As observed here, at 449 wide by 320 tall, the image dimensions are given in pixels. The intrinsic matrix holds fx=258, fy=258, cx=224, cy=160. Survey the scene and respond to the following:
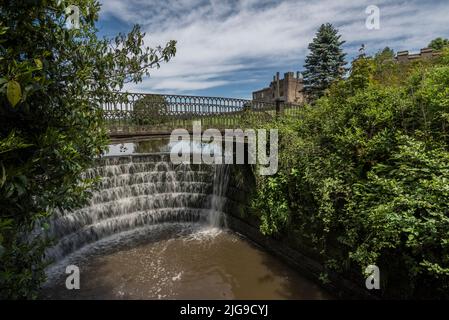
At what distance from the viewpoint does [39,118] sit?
8.34 feet

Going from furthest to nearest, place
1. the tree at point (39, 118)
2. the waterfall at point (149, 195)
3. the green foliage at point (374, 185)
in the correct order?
the waterfall at point (149, 195)
the green foliage at point (374, 185)
the tree at point (39, 118)

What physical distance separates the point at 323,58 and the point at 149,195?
19.1 metres

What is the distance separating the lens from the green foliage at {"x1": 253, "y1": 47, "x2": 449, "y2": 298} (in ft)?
12.9

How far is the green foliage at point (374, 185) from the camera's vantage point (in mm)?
3920

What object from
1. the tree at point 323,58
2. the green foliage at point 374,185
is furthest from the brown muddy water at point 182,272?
the tree at point 323,58

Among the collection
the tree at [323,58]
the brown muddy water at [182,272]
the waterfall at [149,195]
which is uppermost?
the tree at [323,58]

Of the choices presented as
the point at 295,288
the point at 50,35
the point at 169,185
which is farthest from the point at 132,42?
the point at 169,185

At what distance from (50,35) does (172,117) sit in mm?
8261

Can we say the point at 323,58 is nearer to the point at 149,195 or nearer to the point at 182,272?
the point at 149,195

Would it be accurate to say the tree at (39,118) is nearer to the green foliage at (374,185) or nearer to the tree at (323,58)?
the green foliage at (374,185)

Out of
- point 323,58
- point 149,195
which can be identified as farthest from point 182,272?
point 323,58

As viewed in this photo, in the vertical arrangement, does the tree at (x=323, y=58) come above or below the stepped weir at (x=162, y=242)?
above

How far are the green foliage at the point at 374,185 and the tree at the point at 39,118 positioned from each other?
4.48m

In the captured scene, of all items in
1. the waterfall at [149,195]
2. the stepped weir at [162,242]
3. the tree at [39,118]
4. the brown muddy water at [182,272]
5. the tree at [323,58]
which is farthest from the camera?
the tree at [323,58]
